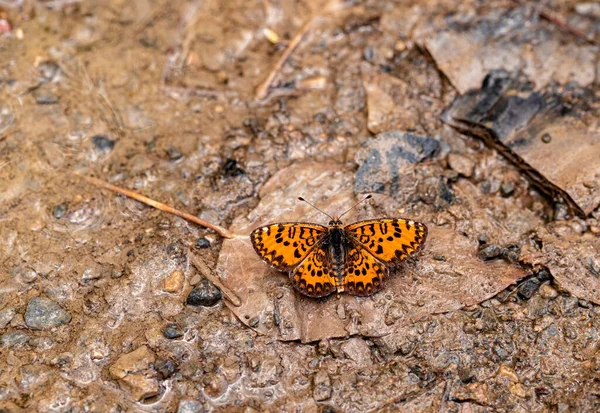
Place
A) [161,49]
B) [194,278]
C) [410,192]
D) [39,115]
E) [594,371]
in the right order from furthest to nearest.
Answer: [161,49] < [39,115] < [410,192] < [194,278] < [594,371]

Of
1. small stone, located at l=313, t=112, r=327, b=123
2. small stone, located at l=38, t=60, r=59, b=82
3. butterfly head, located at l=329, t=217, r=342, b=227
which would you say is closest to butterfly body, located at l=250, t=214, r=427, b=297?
butterfly head, located at l=329, t=217, r=342, b=227

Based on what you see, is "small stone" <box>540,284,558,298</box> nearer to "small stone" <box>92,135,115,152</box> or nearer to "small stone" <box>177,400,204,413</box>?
"small stone" <box>177,400,204,413</box>

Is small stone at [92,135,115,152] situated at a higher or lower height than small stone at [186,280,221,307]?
higher

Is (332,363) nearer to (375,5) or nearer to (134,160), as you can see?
(134,160)

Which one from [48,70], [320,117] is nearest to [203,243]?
[320,117]

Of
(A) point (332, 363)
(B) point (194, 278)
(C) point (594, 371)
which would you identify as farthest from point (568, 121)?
(B) point (194, 278)

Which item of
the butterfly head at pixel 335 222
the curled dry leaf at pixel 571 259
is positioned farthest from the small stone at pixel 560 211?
the butterfly head at pixel 335 222

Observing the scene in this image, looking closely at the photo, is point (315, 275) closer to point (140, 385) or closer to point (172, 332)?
point (172, 332)
